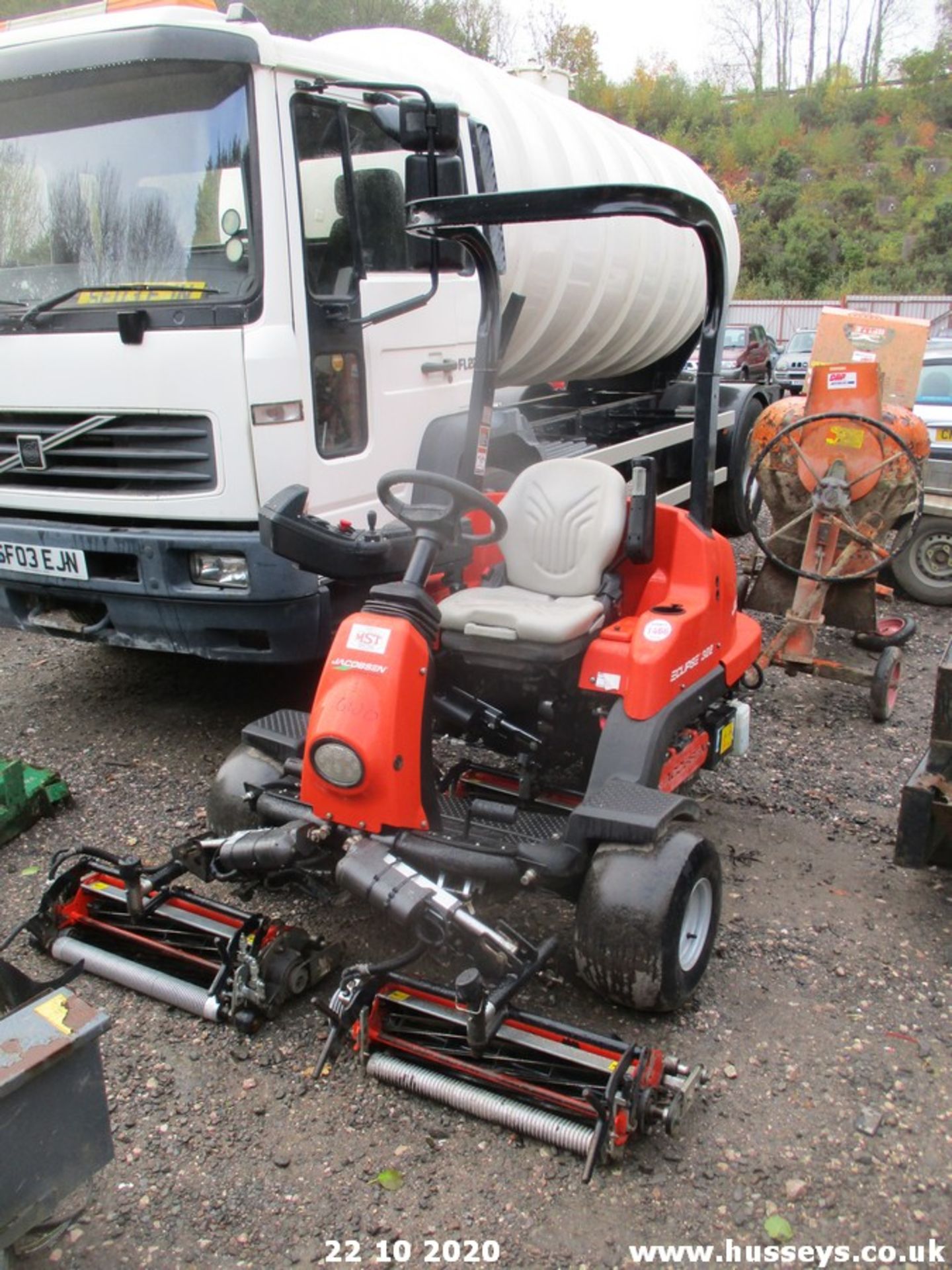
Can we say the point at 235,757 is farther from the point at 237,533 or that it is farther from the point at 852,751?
the point at 852,751

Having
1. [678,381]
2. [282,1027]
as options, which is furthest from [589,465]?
[678,381]

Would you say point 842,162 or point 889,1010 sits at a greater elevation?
point 842,162

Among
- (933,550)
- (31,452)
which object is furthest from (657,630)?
(933,550)

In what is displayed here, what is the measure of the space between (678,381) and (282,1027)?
6525 mm

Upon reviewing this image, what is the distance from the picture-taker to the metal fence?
2786 cm

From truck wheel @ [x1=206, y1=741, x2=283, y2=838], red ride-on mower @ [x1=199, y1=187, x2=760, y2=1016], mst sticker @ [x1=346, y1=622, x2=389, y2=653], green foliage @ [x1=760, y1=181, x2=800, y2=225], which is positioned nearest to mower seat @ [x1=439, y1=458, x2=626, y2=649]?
red ride-on mower @ [x1=199, y1=187, x2=760, y2=1016]

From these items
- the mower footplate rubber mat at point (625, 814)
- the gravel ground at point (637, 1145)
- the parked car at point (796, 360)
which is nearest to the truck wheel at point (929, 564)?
the gravel ground at point (637, 1145)

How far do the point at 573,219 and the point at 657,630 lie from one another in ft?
4.65

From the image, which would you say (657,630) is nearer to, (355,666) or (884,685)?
(355,666)

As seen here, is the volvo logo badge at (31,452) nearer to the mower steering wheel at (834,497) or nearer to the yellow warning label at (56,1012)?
the yellow warning label at (56,1012)

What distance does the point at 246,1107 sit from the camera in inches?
112

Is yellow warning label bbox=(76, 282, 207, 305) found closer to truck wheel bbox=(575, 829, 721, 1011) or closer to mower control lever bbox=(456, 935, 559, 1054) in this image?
truck wheel bbox=(575, 829, 721, 1011)

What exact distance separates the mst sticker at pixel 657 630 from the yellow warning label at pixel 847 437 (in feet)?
7.58

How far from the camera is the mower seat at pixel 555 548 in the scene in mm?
3559
